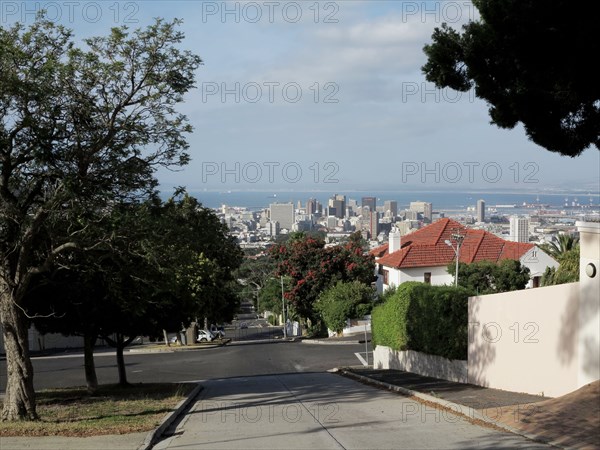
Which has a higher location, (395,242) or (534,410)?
(395,242)

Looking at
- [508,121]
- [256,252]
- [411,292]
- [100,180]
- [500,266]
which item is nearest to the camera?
[508,121]

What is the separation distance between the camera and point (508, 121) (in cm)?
1314

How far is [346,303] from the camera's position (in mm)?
54094

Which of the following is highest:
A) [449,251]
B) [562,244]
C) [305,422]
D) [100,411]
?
[562,244]

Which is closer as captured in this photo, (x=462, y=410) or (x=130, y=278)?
(x=462, y=410)

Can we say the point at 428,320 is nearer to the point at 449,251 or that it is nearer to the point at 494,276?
the point at 494,276

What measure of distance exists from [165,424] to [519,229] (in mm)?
52602

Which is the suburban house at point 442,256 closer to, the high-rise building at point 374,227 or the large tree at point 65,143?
the large tree at point 65,143

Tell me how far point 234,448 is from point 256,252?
4109 inches

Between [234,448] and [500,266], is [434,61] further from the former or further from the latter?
[500,266]

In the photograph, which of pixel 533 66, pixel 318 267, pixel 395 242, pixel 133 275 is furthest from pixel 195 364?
pixel 395 242

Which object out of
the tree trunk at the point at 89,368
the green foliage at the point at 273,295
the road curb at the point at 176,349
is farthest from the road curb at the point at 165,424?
the green foliage at the point at 273,295

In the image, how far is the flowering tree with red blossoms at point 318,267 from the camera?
193 ft

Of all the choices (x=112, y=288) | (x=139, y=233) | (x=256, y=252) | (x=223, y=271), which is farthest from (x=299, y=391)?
(x=256, y=252)
